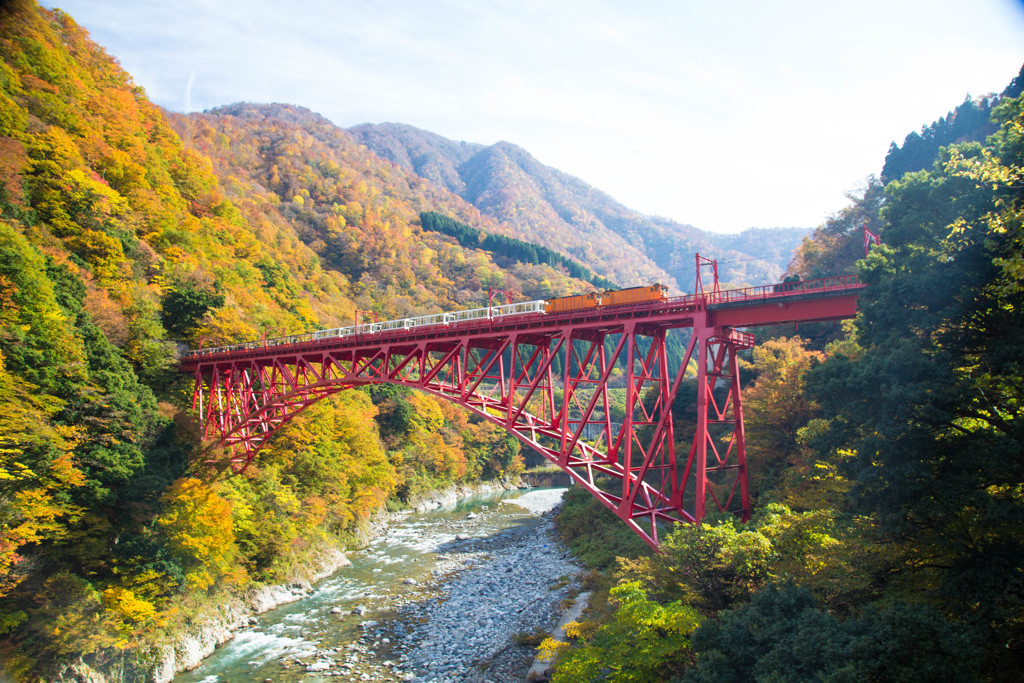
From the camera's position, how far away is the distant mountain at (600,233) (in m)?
144

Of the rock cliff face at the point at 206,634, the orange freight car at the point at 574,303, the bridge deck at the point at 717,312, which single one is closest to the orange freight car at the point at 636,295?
the bridge deck at the point at 717,312

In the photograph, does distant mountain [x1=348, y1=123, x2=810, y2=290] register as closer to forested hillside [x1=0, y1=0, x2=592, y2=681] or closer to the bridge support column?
forested hillside [x1=0, y1=0, x2=592, y2=681]

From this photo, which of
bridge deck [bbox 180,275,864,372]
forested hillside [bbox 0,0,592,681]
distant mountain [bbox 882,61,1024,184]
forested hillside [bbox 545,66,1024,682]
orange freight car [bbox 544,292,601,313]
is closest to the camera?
forested hillside [bbox 545,66,1024,682]

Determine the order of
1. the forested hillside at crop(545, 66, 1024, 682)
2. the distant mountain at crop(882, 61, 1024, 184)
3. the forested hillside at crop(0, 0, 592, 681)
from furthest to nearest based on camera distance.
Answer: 1. the distant mountain at crop(882, 61, 1024, 184)
2. the forested hillside at crop(0, 0, 592, 681)
3. the forested hillside at crop(545, 66, 1024, 682)

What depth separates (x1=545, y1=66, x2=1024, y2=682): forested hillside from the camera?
755 centimetres

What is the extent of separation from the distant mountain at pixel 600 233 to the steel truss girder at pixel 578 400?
102954 mm

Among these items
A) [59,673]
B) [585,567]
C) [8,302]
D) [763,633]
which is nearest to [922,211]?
[763,633]

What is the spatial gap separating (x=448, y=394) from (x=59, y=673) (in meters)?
14.3

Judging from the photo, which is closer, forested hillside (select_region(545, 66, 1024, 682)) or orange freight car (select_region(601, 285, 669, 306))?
forested hillside (select_region(545, 66, 1024, 682))

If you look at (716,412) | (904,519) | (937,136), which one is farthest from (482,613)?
(937,136)

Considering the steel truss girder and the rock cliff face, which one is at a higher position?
the steel truss girder

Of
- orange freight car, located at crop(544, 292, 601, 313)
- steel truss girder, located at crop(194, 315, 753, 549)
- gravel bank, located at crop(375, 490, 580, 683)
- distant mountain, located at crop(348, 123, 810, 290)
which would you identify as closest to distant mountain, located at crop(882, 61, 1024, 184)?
steel truss girder, located at crop(194, 315, 753, 549)

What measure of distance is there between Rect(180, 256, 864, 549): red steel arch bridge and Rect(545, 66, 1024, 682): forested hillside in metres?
2.24

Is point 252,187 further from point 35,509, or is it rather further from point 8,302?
point 35,509
